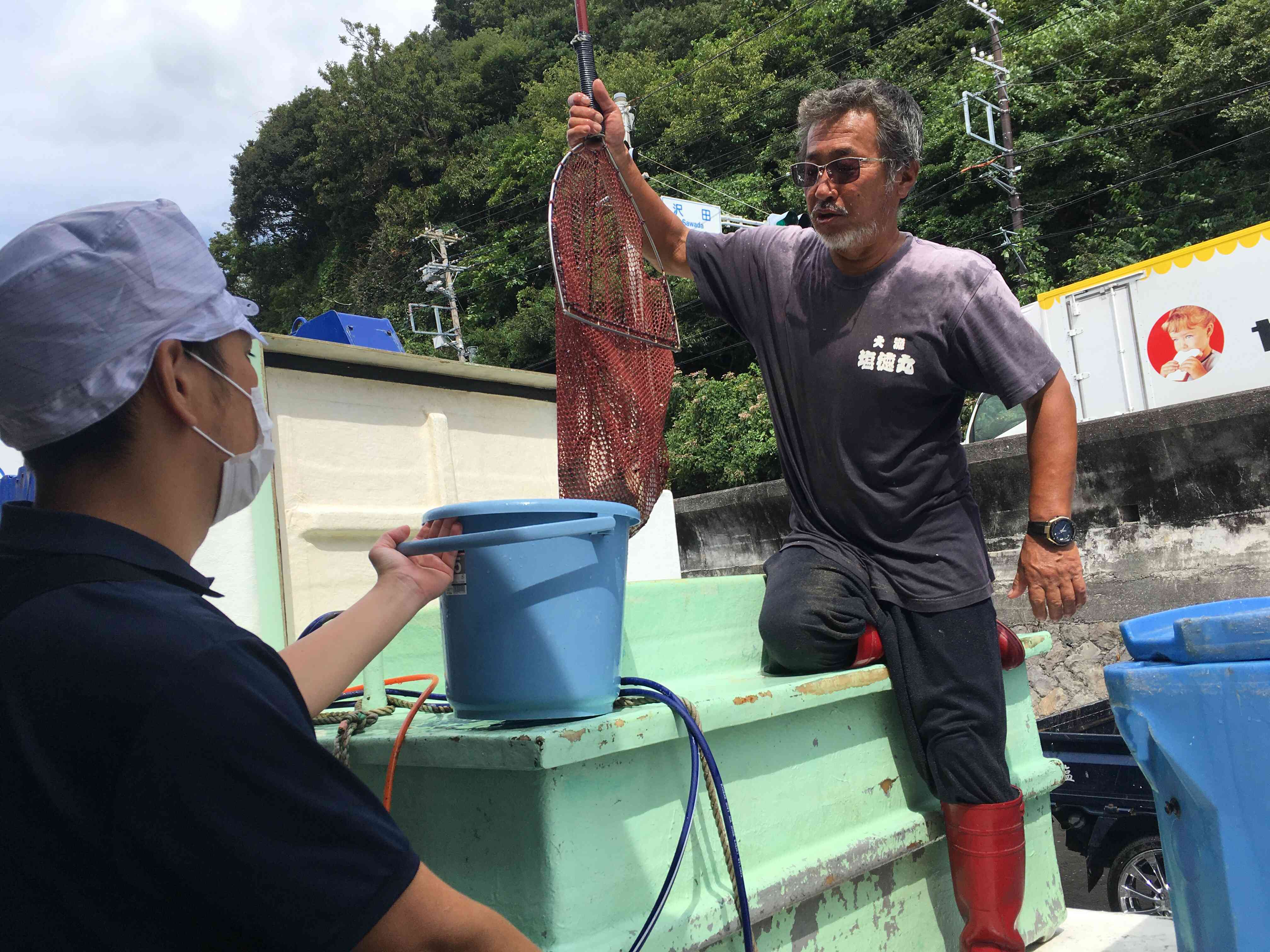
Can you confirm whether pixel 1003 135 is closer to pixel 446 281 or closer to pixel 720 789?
pixel 446 281

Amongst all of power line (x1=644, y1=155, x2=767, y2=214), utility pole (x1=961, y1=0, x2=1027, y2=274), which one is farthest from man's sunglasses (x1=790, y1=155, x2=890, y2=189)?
power line (x1=644, y1=155, x2=767, y2=214)

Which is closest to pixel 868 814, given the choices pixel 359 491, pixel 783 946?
pixel 783 946

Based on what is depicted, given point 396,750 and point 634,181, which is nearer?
point 396,750

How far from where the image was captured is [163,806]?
35.6 inches

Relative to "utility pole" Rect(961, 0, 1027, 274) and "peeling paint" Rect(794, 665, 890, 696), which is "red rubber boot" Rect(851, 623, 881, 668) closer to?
"peeling paint" Rect(794, 665, 890, 696)

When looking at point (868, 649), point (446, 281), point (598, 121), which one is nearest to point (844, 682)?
point (868, 649)

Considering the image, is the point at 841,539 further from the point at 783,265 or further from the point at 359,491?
the point at 359,491

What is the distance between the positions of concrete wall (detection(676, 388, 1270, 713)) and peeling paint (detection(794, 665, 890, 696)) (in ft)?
23.9

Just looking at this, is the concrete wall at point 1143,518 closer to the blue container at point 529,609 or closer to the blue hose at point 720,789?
the blue hose at point 720,789

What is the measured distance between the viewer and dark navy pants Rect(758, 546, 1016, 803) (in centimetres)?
252

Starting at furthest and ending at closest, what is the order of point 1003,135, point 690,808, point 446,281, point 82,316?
1. point 446,281
2. point 1003,135
3. point 690,808
4. point 82,316

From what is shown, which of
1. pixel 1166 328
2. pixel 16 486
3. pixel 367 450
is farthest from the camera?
pixel 1166 328

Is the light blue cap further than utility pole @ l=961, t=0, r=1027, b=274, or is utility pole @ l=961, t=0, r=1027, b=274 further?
utility pole @ l=961, t=0, r=1027, b=274

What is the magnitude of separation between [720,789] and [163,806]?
1.24 metres
